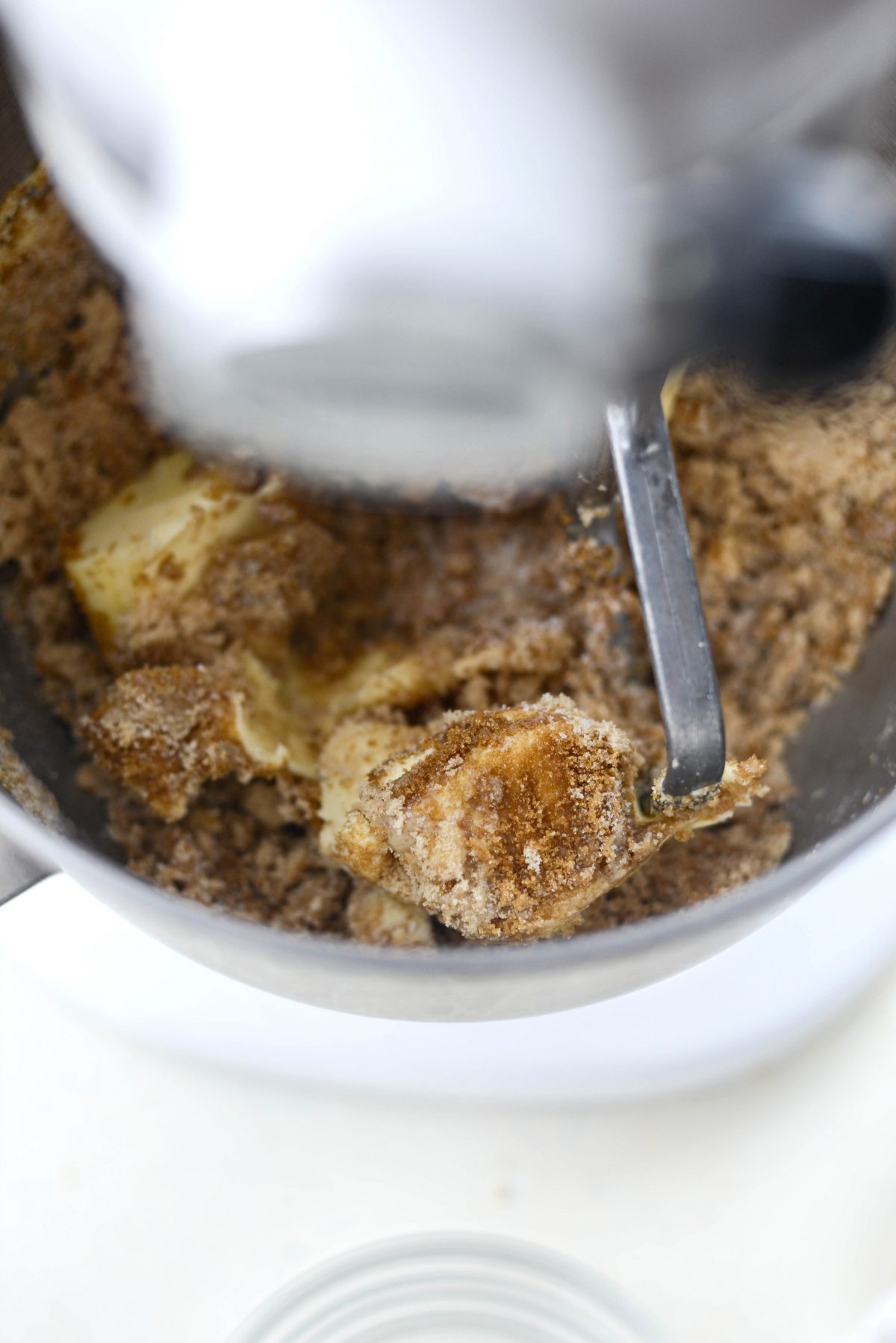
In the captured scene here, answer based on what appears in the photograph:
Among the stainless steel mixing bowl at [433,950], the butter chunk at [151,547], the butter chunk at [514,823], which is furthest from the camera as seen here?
the butter chunk at [151,547]

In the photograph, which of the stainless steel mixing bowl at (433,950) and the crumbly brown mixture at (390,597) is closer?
the stainless steel mixing bowl at (433,950)

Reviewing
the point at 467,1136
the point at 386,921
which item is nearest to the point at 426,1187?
the point at 467,1136

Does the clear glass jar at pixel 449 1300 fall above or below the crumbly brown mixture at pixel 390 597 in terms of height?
below

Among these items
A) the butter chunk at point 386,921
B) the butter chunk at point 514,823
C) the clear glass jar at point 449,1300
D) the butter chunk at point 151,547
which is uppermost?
the butter chunk at point 151,547

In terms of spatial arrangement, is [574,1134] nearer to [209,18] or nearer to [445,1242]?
[445,1242]

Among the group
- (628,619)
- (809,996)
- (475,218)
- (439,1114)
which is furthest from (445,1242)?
(475,218)

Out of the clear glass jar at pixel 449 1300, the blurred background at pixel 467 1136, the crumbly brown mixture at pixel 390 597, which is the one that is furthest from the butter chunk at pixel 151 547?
the clear glass jar at pixel 449 1300

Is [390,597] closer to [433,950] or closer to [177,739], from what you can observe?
[177,739]

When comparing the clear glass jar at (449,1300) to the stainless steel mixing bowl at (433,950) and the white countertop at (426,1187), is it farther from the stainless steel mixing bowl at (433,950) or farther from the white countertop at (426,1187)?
the stainless steel mixing bowl at (433,950)
